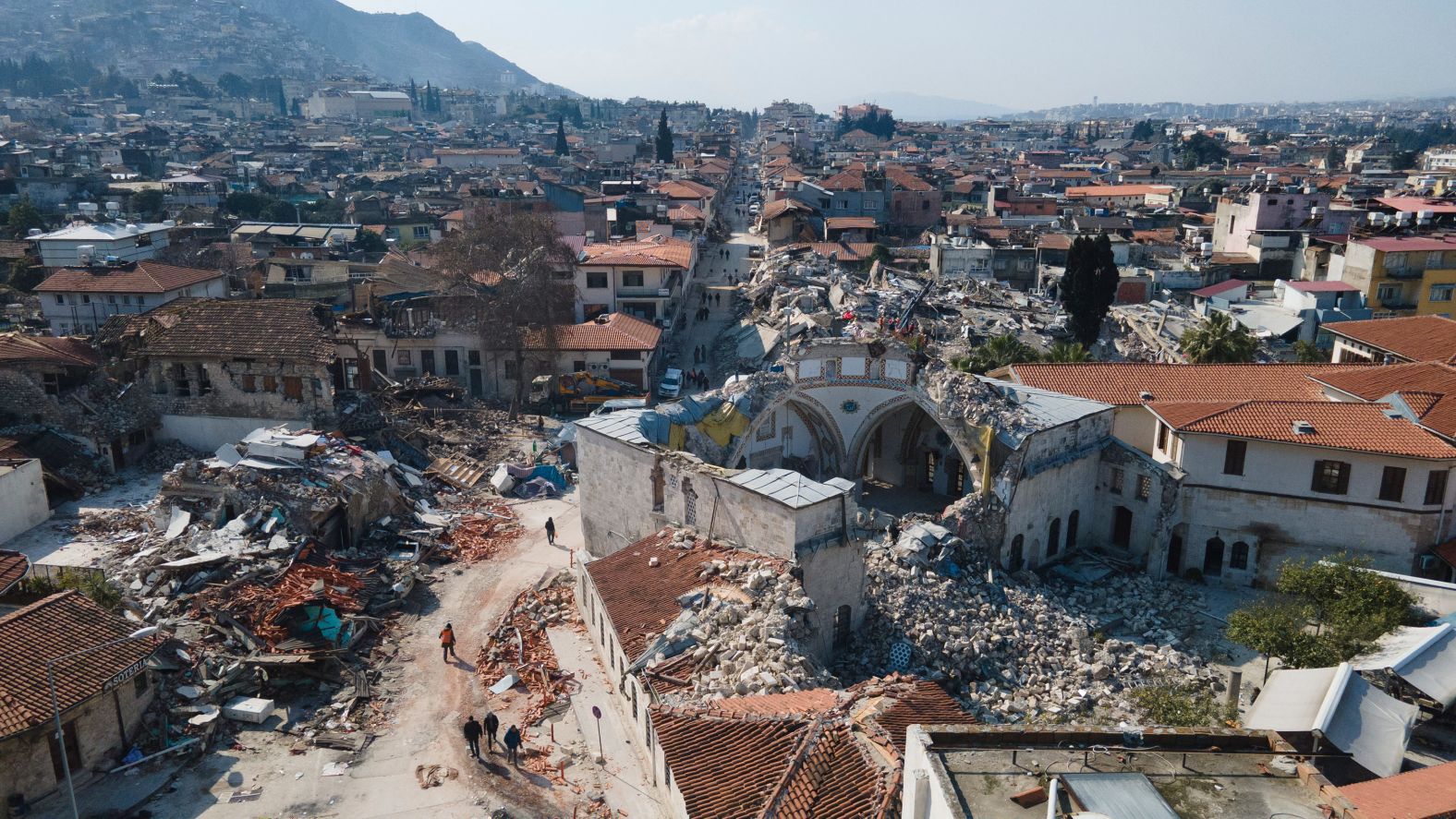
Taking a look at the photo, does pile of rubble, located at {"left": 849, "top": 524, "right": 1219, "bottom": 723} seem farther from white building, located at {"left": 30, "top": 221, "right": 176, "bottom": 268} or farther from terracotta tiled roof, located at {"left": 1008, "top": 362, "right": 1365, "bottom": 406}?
white building, located at {"left": 30, "top": 221, "right": 176, "bottom": 268}

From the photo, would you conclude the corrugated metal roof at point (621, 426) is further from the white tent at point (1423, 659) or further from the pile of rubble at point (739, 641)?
the white tent at point (1423, 659)

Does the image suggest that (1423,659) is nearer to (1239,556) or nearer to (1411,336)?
(1239,556)

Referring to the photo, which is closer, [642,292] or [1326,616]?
[1326,616]

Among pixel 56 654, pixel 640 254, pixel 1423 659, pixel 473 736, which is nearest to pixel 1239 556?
pixel 1423 659

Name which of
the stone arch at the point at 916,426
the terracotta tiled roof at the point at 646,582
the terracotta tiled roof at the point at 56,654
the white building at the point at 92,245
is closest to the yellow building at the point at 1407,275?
the stone arch at the point at 916,426

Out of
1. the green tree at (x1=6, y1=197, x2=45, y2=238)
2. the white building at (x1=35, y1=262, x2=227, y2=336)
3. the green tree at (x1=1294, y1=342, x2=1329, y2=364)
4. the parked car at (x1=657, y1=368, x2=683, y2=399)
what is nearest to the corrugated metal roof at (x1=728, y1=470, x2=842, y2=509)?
the parked car at (x1=657, y1=368, x2=683, y2=399)
